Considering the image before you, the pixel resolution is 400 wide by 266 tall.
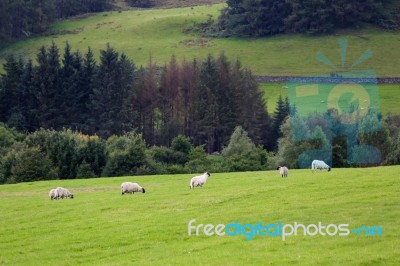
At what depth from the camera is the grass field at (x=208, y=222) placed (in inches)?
1012

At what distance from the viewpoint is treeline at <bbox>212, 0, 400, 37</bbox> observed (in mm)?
150837

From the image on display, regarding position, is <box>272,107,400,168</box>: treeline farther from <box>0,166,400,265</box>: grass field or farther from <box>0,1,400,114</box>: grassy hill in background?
<box>0,166,400,265</box>: grass field

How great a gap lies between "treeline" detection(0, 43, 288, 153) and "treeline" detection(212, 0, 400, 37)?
37.1m

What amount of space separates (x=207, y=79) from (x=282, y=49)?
3520cm

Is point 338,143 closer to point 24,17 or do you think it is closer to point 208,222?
point 208,222

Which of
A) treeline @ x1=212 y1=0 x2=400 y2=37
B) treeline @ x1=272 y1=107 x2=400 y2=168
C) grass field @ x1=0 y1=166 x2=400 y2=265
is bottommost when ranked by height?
treeline @ x1=272 y1=107 x2=400 y2=168

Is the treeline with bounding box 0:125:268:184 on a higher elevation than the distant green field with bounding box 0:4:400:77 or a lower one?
lower

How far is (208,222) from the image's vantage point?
30703 millimetres

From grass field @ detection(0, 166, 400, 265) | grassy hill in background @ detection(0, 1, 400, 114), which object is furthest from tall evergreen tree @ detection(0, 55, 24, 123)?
grass field @ detection(0, 166, 400, 265)

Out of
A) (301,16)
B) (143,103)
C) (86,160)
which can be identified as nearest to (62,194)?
(86,160)

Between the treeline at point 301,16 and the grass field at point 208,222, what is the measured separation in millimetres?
109997

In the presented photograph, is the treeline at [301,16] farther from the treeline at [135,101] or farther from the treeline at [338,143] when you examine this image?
the treeline at [338,143]

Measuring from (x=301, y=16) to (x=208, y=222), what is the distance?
125 metres

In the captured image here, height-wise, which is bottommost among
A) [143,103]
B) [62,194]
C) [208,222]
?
[143,103]
